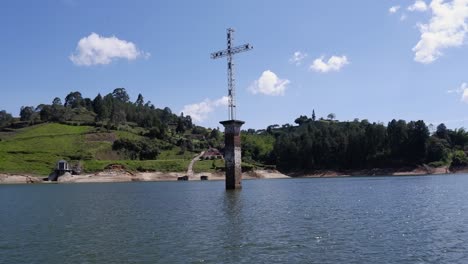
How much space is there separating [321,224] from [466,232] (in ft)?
34.3

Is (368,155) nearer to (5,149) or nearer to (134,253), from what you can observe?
(5,149)

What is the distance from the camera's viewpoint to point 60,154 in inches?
6585

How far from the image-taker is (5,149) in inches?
6452

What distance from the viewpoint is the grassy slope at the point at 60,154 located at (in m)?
152

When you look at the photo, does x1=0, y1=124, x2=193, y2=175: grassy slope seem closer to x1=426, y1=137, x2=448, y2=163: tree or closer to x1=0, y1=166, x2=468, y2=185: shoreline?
x1=0, y1=166, x2=468, y2=185: shoreline

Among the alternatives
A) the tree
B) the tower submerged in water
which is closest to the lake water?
the tower submerged in water

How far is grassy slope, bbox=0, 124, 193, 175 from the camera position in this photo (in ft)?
499

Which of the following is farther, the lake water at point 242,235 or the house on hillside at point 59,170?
the house on hillside at point 59,170

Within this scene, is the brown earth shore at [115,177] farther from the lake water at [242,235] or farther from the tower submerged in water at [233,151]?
the lake water at [242,235]

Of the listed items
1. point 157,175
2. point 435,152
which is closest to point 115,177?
point 157,175

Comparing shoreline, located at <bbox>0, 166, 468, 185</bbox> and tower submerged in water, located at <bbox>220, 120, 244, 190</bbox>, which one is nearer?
tower submerged in water, located at <bbox>220, 120, 244, 190</bbox>

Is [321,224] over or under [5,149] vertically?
under

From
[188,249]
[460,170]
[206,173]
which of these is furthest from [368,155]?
[188,249]

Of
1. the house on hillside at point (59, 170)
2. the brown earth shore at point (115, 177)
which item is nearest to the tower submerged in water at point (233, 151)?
the brown earth shore at point (115, 177)
